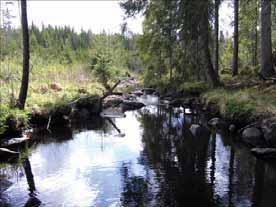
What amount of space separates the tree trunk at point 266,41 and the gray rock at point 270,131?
604cm

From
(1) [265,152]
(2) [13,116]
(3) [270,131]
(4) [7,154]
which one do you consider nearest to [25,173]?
(4) [7,154]

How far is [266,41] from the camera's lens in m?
16.4

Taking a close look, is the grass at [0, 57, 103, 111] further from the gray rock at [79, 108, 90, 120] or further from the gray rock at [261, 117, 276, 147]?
the gray rock at [261, 117, 276, 147]

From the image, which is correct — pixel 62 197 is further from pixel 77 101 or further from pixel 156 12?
pixel 156 12

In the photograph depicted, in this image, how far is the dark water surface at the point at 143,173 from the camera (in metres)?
7.79

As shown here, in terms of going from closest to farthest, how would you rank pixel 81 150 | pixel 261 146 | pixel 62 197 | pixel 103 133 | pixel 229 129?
pixel 62 197 → pixel 261 146 → pixel 81 150 → pixel 229 129 → pixel 103 133

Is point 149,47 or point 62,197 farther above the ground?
point 149,47

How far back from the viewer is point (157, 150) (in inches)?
478

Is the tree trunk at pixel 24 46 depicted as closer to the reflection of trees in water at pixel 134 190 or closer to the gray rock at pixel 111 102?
the reflection of trees in water at pixel 134 190

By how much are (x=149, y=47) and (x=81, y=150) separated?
2233cm

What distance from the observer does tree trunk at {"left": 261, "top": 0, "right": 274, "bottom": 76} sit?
625 inches


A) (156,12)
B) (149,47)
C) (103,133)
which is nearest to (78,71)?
(149,47)

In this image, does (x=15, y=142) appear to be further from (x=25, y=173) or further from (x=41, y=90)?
(x=41, y=90)

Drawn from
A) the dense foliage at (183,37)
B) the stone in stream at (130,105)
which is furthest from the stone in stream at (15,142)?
the dense foliage at (183,37)
